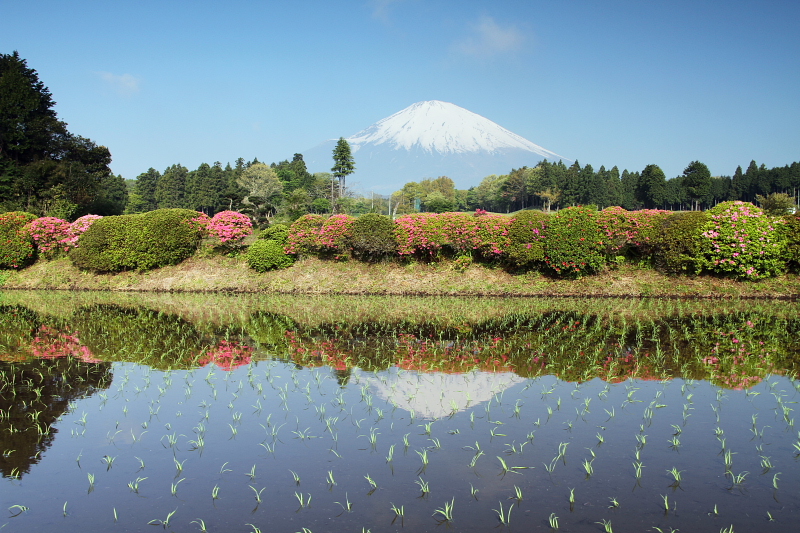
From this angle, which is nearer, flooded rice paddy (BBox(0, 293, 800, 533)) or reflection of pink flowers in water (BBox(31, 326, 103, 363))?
flooded rice paddy (BBox(0, 293, 800, 533))

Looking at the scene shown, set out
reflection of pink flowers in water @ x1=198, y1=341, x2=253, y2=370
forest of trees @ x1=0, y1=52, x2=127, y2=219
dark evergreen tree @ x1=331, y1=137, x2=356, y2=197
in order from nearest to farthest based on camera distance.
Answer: reflection of pink flowers in water @ x1=198, y1=341, x2=253, y2=370 < forest of trees @ x1=0, y1=52, x2=127, y2=219 < dark evergreen tree @ x1=331, y1=137, x2=356, y2=197

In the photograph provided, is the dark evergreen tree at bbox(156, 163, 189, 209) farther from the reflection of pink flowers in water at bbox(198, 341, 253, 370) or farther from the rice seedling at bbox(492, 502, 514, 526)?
the rice seedling at bbox(492, 502, 514, 526)

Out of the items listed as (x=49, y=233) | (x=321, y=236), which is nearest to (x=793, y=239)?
(x=321, y=236)

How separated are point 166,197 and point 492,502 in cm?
7636

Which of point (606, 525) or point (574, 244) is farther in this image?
point (574, 244)

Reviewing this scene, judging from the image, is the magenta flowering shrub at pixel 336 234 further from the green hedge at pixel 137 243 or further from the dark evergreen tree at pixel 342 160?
the dark evergreen tree at pixel 342 160

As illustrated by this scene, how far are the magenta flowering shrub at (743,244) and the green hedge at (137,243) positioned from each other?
21.8 metres

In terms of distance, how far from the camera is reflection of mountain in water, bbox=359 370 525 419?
7.88 metres

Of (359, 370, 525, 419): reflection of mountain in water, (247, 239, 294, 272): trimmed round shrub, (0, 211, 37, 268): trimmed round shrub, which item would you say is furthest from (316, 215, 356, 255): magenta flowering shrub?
(359, 370, 525, 419): reflection of mountain in water

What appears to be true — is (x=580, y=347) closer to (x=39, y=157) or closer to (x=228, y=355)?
(x=228, y=355)

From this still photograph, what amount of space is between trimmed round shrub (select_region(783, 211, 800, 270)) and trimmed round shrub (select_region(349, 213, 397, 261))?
14.7m

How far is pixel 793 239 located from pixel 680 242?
12.5 ft

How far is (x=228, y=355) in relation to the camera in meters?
11.3

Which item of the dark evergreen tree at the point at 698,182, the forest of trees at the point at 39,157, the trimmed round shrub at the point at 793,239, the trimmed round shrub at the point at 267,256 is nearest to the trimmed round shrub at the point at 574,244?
the trimmed round shrub at the point at 793,239
